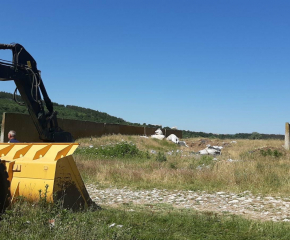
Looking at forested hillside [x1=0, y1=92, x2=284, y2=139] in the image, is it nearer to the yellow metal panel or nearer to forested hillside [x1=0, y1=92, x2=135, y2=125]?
forested hillside [x1=0, y1=92, x2=135, y2=125]

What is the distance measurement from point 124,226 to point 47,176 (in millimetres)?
1583

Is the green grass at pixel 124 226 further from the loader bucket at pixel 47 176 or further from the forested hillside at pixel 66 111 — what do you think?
the forested hillside at pixel 66 111

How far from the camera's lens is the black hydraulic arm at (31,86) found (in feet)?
37.6

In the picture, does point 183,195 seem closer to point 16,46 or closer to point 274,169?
point 274,169

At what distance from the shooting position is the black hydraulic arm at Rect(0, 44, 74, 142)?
37.6 ft

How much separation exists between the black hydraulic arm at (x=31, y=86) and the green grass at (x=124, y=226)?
6.40 metres

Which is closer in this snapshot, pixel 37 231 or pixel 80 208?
pixel 37 231

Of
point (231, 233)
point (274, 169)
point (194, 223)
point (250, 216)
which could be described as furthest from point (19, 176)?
point (274, 169)

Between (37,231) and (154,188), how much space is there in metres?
5.80

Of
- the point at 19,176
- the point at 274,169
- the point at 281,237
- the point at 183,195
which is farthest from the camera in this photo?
the point at 274,169

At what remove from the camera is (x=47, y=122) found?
43.2 feet

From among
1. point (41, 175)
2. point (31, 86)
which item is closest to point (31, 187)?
point (41, 175)

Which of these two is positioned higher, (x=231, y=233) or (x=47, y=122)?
(x=47, y=122)

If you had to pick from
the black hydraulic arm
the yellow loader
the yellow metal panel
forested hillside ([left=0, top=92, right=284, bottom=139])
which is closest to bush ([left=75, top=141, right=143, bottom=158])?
the black hydraulic arm
